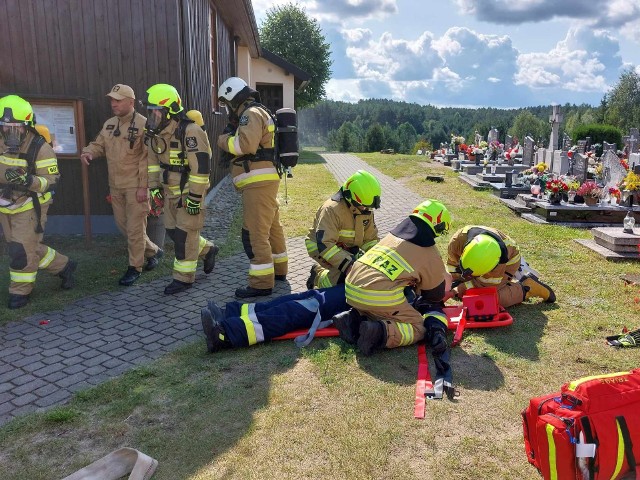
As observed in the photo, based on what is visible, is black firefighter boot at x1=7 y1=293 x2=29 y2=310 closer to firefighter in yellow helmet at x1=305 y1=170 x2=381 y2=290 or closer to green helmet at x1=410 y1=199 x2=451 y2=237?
firefighter in yellow helmet at x1=305 y1=170 x2=381 y2=290

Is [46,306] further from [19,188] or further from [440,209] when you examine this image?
[440,209]

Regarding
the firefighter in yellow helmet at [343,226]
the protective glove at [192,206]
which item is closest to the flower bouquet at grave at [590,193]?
the firefighter in yellow helmet at [343,226]

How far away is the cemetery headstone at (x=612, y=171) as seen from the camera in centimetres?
1097

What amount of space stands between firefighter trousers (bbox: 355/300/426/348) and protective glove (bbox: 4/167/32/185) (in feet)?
12.2

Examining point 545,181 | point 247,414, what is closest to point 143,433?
point 247,414

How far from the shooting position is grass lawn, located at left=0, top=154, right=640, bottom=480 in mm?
3115

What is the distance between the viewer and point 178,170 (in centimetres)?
608

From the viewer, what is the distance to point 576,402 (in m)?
2.70

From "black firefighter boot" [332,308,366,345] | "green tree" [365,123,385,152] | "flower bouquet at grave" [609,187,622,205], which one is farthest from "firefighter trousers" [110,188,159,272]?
"green tree" [365,123,385,152]

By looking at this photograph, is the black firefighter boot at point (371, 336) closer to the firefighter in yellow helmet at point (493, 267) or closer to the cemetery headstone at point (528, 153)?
the firefighter in yellow helmet at point (493, 267)

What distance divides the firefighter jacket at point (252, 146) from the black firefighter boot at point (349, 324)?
2028mm

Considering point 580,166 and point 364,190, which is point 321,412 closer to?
point 364,190

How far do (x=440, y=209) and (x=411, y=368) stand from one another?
1.34 m

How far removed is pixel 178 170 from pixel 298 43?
3210cm
